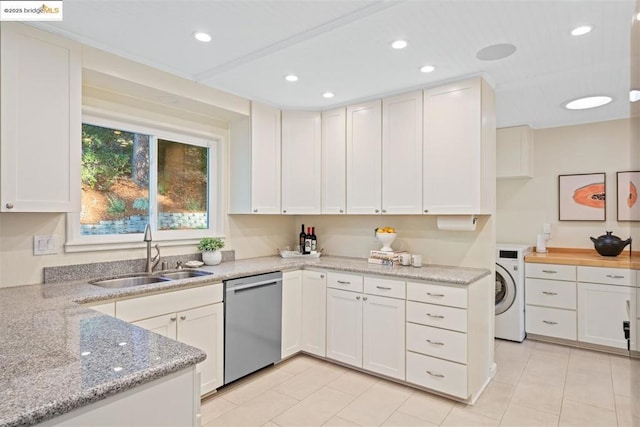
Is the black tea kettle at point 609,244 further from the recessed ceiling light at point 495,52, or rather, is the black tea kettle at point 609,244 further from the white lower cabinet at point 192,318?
the white lower cabinet at point 192,318

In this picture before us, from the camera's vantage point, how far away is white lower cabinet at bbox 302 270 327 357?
3.26 meters

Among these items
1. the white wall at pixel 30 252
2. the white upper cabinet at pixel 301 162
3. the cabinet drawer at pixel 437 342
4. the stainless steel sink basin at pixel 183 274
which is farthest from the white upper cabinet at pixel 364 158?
the white wall at pixel 30 252

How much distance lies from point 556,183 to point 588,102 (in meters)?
1.16

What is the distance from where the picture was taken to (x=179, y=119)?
3203 millimetres

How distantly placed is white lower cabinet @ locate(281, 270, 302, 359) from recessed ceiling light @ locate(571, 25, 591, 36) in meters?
2.63

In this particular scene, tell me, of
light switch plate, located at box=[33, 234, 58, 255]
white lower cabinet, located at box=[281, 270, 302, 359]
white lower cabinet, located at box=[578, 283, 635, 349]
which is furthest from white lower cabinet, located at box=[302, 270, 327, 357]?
white lower cabinet, located at box=[578, 283, 635, 349]

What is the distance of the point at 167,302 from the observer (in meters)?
2.35

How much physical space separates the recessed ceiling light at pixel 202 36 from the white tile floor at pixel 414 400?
2423mm

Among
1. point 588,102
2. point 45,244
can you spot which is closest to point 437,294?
point 588,102

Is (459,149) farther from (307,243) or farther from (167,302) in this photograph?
(167,302)

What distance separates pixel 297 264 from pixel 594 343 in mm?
3028

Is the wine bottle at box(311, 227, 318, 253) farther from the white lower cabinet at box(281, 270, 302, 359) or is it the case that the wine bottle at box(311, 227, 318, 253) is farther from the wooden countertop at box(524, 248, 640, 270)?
the wooden countertop at box(524, 248, 640, 270)

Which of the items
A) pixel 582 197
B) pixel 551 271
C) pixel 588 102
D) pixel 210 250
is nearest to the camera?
pixel 210 250

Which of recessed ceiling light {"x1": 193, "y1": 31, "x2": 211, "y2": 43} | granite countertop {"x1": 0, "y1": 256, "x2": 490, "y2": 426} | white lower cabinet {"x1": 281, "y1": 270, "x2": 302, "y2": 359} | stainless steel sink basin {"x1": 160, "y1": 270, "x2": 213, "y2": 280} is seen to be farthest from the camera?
white lower cabinet {"x1": 281, "y1": 270, "x2": 302, "y2": 359}
